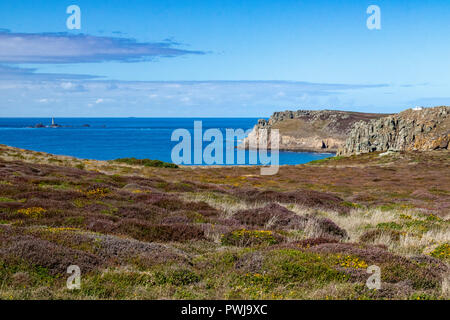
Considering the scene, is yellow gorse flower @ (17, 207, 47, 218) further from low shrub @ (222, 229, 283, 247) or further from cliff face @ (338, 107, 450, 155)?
cliff face @ (338, 107, 450, 155)

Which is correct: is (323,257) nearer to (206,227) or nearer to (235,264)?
(235,264)

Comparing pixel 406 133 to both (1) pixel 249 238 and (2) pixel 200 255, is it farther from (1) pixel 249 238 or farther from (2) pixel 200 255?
(2) pixel 200 255

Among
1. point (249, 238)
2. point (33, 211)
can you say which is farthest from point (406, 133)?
point (33, 211)

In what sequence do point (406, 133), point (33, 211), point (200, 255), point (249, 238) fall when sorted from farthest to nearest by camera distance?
point (406, 133), point (33, 211), point (249, 238), point (200, 255)

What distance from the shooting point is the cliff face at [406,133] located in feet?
349

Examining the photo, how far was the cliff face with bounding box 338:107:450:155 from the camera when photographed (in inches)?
4190

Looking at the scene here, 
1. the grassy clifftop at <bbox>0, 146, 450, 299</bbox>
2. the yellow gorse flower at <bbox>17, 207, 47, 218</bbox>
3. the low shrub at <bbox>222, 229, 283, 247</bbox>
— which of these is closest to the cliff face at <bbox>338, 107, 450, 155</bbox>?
the grassy clifftop at <bbox>0, 146, 450, 299</bbox>

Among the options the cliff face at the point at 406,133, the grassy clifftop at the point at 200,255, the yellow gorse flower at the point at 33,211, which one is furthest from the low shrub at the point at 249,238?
the cliff face at the point at 406,133

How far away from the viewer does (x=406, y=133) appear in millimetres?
117250

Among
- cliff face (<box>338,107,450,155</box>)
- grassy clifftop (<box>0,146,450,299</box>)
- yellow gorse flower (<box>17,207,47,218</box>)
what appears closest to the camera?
grassy clifftop (<box>0,146,450,299</box>)

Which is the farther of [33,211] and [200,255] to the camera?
[33,211]

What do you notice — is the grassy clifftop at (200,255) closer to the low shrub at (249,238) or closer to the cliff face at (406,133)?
the low shrub at (249,238)

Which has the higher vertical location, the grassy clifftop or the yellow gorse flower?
the yellow gorse flower

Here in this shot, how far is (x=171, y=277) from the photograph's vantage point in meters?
7.84
